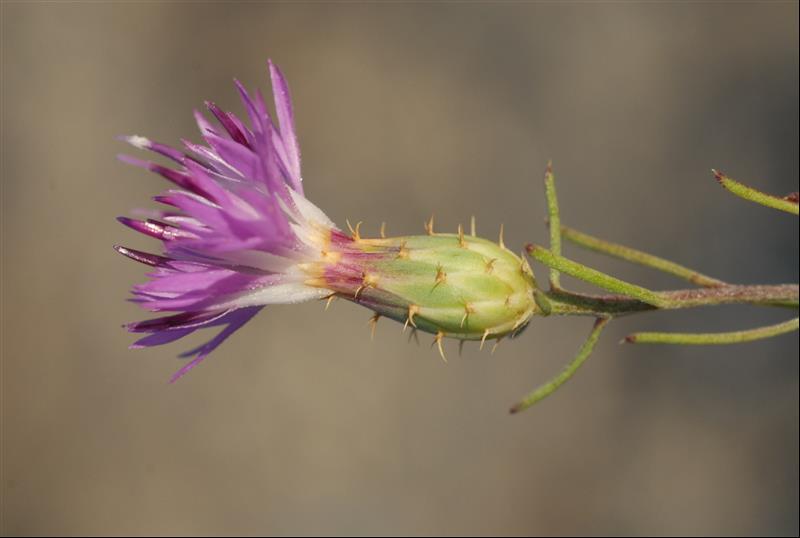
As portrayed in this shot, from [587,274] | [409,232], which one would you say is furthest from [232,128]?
[409,232]

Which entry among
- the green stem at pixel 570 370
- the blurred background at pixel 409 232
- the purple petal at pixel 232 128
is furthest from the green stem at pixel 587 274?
the blurred background at pixel 409 232

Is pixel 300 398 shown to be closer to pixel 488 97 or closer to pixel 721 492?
pixel 488 97

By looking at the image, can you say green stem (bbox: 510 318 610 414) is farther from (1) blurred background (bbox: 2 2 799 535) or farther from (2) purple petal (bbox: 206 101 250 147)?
(1) blurred background (bbox: 2 2 799 535)

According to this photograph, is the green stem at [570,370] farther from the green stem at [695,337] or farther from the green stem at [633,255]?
the green stem at [633,255]

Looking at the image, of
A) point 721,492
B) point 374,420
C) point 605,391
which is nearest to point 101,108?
point 374,420

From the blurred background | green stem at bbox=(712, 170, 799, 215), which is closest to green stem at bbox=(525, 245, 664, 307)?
green stem at bbox=(712, 170, 799, 215)
